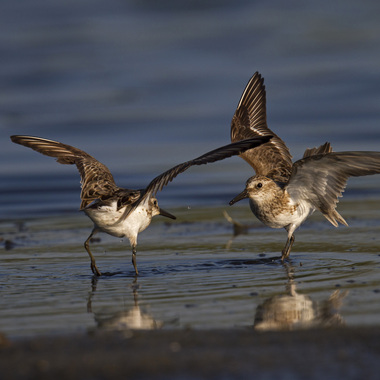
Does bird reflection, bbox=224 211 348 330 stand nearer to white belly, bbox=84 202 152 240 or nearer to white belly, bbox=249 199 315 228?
white belly, bbox=84 202 152 240

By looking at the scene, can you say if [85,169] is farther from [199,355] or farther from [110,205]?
[199,355]

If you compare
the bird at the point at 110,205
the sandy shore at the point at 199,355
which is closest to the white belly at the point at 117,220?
the bird at the point at 110,205

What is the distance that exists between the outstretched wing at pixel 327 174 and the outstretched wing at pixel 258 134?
30.7 inches

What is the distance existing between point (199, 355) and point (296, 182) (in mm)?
4161

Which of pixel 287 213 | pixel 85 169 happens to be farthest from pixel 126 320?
pixel 287 213

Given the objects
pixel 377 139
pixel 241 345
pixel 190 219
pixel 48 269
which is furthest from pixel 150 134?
pixel 241 345

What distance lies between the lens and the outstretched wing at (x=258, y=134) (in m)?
8.95

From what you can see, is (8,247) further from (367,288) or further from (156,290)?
(367,288)

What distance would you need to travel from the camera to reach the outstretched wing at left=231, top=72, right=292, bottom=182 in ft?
29.4

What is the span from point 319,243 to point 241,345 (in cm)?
430

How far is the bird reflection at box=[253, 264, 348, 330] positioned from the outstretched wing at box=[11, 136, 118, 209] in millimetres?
2347

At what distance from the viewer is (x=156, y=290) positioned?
5.97 meters

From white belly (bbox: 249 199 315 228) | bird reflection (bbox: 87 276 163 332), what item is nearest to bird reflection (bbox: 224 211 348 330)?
bird reflection (bbox: 87 276 163 332)

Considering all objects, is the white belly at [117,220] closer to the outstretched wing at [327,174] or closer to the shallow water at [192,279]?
the shallow water at [192,279]
